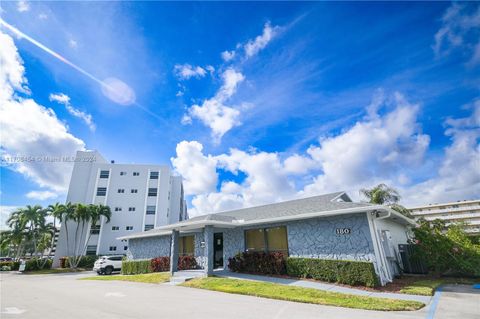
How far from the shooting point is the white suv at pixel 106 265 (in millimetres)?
21375

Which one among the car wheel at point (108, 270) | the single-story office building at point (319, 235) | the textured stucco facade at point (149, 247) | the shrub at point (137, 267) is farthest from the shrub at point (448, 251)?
the car wheel at point (108, 270)

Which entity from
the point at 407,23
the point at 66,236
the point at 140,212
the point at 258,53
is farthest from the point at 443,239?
the point at 66,236

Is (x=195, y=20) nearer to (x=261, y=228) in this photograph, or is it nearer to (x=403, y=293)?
(x=261, y=228)

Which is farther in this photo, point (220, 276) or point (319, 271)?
point (220, 276)

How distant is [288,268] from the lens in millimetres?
11688

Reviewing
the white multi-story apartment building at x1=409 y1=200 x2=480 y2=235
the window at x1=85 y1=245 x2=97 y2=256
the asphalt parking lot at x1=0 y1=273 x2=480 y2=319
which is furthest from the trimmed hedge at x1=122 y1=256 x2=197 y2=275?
the white multi-story apartment building at x1=409 y1=200 x2=480 y2=235

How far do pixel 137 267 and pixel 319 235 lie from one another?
13.6m

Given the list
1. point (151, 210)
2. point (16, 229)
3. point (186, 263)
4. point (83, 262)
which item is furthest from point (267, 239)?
point (16, 229)

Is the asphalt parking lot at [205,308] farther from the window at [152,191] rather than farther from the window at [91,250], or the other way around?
the window at [152,191]

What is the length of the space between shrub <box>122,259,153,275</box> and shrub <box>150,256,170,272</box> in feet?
0.94

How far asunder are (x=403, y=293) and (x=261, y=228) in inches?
274

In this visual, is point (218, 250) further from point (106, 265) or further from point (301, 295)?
point (106, 265)

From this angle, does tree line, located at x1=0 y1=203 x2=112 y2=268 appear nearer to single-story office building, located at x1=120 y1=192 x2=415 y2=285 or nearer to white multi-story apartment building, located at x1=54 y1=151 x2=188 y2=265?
white multi-story apartment building, located at x1=54 y1=151 x2=188 y2=265

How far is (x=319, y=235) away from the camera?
11414mm
